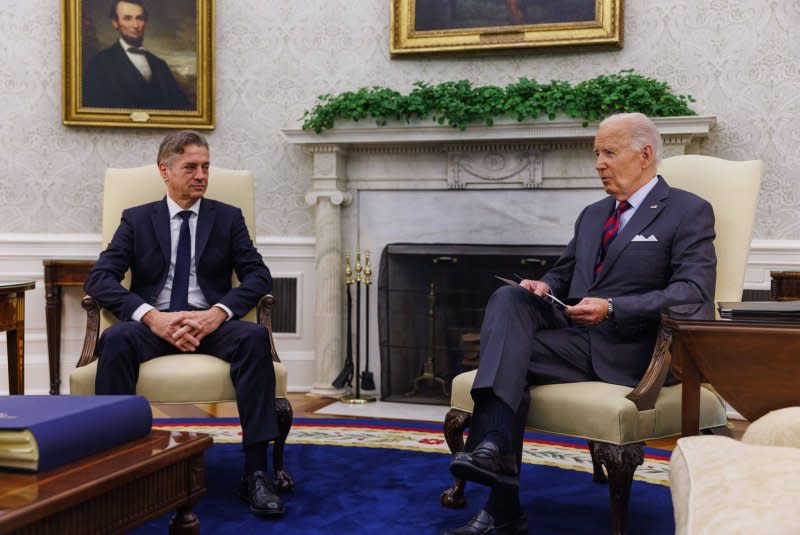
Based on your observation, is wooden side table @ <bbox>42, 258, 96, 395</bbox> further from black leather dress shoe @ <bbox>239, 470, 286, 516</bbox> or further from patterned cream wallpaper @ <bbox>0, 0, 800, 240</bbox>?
black leather dress shoe @ <bbox>239, 470, 286, 516</bbox>

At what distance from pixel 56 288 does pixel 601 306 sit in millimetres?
3853

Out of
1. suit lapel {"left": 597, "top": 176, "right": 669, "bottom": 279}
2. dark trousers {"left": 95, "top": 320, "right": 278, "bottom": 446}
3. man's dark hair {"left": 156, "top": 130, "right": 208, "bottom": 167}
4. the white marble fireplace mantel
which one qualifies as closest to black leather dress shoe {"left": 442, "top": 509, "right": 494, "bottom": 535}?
dark trousers {"left": 95, "top": 320, "right": 278, "bottom": 446}

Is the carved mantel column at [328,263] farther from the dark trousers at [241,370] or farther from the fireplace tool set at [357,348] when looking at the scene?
the dark trousers at [241,370]

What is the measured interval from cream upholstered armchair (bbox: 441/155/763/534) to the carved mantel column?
248cm

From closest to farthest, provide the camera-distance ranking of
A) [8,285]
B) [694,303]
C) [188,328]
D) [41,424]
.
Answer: [41,424]
[694,303]
[188,328]
[8,285]

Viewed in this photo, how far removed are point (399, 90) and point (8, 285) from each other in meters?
2.86

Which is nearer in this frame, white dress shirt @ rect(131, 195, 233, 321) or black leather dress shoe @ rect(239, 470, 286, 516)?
black leather dress shoe @ rect(239, 470, 286, 516)

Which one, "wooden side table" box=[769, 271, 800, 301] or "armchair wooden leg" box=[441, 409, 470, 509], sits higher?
"wooden side table" box=[769, 271, 800, 301]

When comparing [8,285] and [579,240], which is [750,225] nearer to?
[579,240]

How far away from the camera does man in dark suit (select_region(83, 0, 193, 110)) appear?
5.94 m

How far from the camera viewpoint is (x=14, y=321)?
391cm

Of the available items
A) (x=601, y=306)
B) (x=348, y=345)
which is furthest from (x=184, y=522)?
(x=348, y=345)

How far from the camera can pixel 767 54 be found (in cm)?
518

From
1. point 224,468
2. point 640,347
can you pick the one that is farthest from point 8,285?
point 640,347
